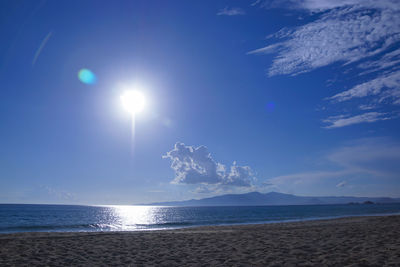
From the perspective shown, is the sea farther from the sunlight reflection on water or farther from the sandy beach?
the sandy beach

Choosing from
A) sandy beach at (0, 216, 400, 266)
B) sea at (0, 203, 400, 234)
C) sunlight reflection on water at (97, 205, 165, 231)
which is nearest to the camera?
sandy beach at (0, 216, 400, 266)

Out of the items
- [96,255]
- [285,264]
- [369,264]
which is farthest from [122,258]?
[369,264]

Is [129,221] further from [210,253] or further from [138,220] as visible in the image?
[210,253]

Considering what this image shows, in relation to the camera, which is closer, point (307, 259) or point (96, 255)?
point (307, 259)

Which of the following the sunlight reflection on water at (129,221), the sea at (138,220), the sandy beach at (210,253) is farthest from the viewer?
the sunlight reflection on water at (129,221)

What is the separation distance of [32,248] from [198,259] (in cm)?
917

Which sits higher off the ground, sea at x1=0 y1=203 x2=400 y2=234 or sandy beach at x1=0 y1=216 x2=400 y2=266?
sandy beach at x1=0 y1=216 x2=400 y2=266

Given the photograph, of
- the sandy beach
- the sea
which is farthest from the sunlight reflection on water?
the sandy beach

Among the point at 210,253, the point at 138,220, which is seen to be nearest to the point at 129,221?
the point at 138,220

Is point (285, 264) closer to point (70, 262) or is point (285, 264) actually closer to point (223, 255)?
point (223, 255)

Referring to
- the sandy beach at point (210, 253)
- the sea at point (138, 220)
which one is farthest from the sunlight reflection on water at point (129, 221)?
the sandy beach at point (210, 253)

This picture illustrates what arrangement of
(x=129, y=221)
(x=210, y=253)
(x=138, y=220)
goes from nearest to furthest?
(x=210, y=253) → (x=129, y=221) → (x=138, y=220)

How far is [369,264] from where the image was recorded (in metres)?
9.61

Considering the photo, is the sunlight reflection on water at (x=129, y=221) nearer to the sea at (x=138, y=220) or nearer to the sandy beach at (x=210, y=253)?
the sea at (x=138, y=220)
